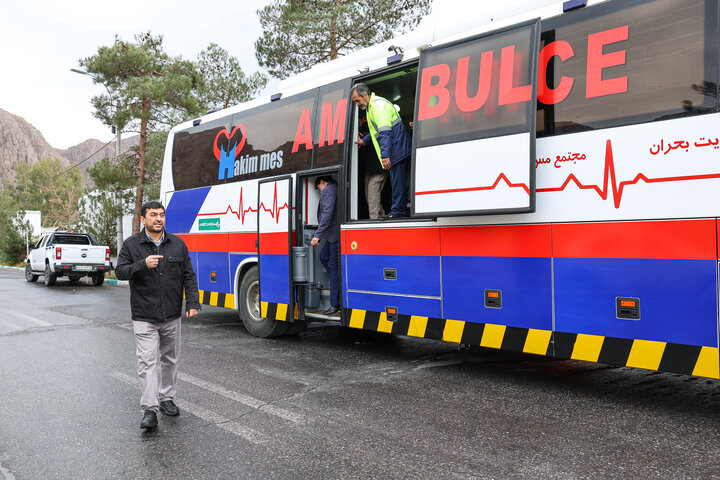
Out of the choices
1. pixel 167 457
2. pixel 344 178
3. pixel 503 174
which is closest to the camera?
pixel 167 457

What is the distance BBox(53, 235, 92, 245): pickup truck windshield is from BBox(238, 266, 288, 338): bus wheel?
14.9m

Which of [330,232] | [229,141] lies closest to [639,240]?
[330,232]

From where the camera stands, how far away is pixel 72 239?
21.0 m

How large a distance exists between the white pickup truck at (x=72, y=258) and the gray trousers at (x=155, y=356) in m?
16.6

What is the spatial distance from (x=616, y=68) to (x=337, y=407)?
3645 mm

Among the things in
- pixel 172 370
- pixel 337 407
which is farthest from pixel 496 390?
pixel 172 370

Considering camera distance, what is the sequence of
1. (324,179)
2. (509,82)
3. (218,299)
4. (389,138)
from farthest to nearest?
(218,299)
(324,179)
(389,138)
(509,82)

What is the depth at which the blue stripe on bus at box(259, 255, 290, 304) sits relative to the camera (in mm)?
7668

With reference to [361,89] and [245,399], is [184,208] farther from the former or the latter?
[245,399]

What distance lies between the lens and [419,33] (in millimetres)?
6164

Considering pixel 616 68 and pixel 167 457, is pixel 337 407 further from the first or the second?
pixel 616 68

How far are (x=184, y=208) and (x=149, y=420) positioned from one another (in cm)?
608

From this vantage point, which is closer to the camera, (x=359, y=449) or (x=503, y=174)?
(x=359, y=449)

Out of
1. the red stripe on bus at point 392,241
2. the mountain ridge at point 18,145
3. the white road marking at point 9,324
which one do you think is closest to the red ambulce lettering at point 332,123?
the red stripe on bus at point 392,241
